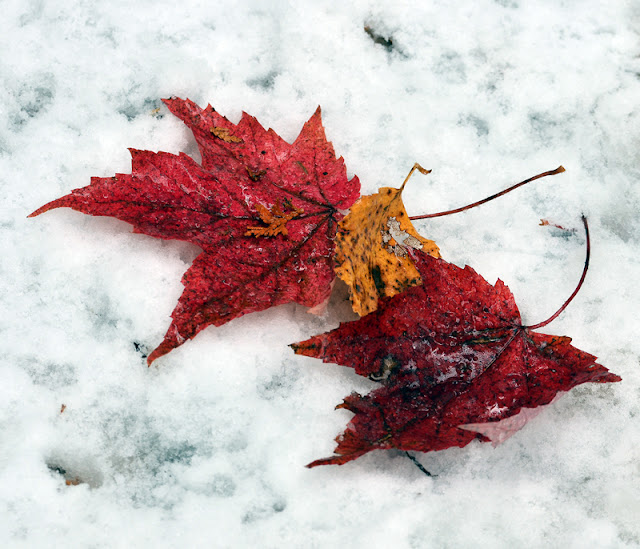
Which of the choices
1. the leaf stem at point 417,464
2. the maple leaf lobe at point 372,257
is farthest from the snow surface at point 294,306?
the maple leaf lobe at point 372,257

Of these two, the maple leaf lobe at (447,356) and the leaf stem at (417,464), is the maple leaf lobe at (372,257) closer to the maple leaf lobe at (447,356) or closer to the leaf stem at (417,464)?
the maple leaf lobe at (447,356)

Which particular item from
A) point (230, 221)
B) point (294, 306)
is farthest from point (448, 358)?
point (230, 221)

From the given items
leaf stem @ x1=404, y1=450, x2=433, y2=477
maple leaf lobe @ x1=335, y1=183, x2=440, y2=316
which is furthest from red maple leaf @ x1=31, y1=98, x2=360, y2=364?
leaf stem @ x1=404, y1=450, x2=433, y2=477

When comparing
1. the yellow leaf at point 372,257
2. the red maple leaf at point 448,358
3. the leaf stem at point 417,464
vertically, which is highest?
the yellow leaf at point 372,257

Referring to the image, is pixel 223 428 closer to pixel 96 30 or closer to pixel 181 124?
pixel 181 124

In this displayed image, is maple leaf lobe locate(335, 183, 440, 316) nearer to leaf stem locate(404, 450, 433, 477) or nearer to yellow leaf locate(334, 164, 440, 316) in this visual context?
yellow leaf locate(334, 164, 440, 316)

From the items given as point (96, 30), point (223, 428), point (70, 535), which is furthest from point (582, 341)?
point (96, 30)
